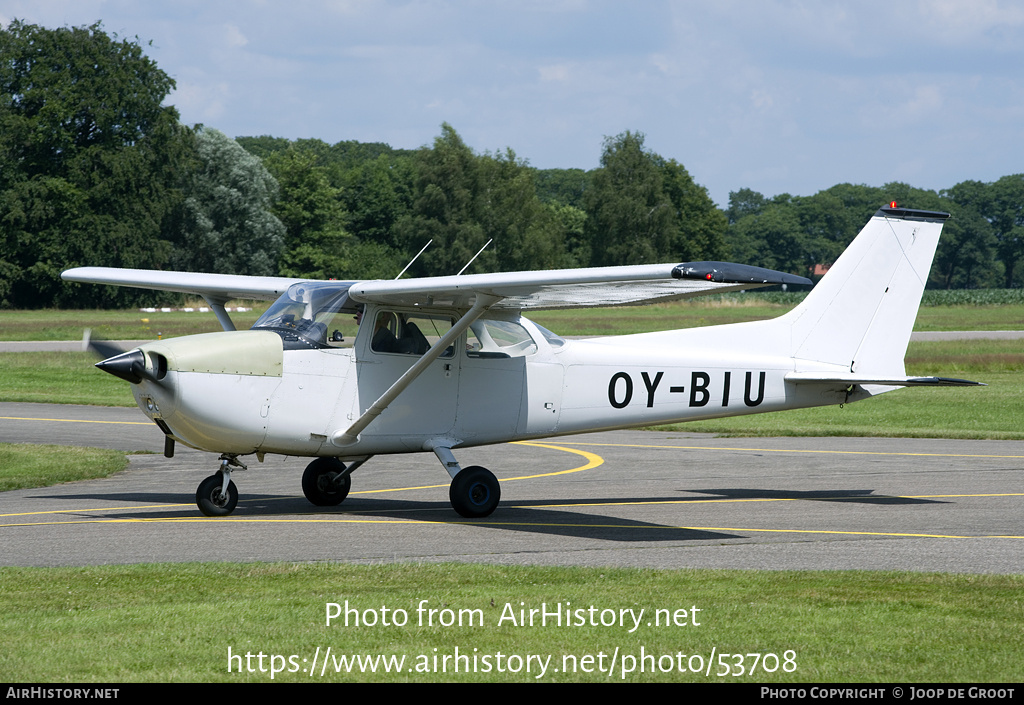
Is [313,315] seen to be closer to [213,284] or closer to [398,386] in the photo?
[398,386]

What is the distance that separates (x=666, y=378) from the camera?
43.6 feet

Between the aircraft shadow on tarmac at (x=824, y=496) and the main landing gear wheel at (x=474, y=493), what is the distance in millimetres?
3173

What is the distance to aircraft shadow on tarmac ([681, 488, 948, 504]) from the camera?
13070 mm

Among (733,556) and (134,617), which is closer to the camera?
(134,617)

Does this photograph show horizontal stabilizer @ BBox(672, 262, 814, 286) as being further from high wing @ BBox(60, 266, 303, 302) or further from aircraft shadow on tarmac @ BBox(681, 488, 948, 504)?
high wing @ BBox(60, 266, 303, 302)

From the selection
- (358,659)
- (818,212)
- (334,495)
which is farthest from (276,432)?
(818,212)

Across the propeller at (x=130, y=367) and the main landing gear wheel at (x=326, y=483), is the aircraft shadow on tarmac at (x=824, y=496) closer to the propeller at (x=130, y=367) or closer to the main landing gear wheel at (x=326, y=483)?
the main landing gear wheel at (x=326, y=483)

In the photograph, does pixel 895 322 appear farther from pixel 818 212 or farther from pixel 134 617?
pixel 818 212

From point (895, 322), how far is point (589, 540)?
572 cm

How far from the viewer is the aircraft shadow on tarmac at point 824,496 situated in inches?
515

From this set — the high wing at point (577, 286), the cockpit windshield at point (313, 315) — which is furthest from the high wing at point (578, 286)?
the cockpit windshield at point (313, 315)

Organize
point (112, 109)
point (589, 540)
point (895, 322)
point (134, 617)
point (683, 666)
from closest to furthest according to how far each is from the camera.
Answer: point (683, 666), point (134, 617), point (589, 540), point (895, 322), point (112, 109)

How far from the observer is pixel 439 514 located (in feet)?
40.5

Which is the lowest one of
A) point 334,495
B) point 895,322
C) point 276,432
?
point 334,495
